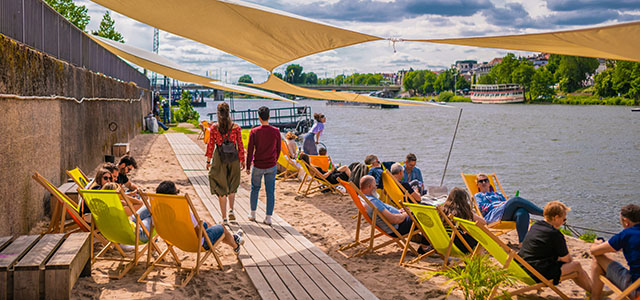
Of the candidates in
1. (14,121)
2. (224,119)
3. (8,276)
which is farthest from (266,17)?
(8,276)

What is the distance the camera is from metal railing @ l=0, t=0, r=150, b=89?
5.23m

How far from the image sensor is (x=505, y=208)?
217 inches

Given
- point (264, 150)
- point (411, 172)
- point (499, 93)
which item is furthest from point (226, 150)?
point (499, 93)

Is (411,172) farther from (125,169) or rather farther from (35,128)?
(35,128)

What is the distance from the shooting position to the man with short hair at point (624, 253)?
11.5ft

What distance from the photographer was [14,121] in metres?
4.58

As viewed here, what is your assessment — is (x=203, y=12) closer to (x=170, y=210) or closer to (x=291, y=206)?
(x=170, y=210)

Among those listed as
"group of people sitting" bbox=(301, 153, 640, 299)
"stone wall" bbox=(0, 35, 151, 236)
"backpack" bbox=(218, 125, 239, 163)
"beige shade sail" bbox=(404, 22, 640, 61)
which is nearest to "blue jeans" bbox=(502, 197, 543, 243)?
"group of people sitting" bbox=(301, 153, 640, 299)

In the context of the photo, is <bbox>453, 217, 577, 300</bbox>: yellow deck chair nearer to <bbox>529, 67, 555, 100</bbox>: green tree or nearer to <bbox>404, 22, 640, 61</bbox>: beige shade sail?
<bbox>404, 22, 640, 61</bbox>: beige shade sail

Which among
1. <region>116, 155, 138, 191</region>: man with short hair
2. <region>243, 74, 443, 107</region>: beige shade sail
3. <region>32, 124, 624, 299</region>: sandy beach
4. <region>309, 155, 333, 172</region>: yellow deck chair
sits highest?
<region>243, 74, 443, 107</region>: beige shade sail

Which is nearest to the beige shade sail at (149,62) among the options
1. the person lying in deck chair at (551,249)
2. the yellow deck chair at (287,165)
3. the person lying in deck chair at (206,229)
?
the yellow deck chair at (287,165)

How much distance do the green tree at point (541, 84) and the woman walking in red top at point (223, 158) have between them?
9024cm

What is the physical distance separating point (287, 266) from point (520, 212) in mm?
2534

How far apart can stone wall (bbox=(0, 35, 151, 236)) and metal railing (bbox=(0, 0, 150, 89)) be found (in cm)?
22
